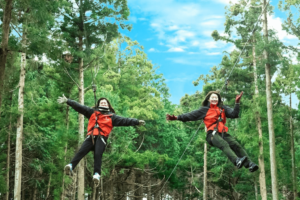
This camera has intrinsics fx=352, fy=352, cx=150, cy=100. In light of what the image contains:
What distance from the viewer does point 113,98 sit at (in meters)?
20.2

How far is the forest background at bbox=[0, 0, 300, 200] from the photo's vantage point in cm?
1255

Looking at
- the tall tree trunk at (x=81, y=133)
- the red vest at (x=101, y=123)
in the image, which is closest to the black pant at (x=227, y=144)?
the red vest at (x=101, y=123)

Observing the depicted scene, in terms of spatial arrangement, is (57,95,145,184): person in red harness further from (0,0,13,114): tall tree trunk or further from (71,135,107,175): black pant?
(0,0,13,114): tall tree trunk

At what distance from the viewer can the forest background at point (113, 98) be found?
12547 millimetres

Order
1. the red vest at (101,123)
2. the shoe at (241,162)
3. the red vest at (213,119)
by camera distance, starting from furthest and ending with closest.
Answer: the red vest at (213,119) < the red vest at (101,123) < the shoe at (241,162)

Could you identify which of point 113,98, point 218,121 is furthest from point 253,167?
point 113,98

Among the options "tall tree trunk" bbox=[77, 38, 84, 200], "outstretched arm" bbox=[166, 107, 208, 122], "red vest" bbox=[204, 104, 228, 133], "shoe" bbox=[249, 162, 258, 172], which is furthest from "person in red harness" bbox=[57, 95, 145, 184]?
"tall tree trunk" bbox=[77, 38, 84, 200]

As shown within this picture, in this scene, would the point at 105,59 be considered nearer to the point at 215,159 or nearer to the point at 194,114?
the point at 194,114

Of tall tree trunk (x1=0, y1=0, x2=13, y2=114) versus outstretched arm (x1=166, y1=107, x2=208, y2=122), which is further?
tall tree trunk (x1=0, y1=0, x2=13, y2=114)

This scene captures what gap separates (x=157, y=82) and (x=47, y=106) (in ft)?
53.9

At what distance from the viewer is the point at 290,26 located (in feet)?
58.7

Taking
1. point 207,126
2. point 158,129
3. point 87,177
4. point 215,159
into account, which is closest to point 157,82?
point 158,129

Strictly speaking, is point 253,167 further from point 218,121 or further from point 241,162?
point 218,121

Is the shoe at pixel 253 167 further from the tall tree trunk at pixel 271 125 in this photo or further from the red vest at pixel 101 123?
the tall tree trunk at pixel 271 125
